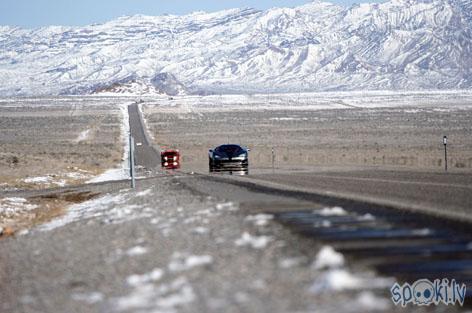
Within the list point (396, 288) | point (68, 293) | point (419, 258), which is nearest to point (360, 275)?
point (396, 288)

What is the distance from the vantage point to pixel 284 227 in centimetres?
1175

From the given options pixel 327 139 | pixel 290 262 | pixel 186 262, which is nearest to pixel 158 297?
pixel 186 262

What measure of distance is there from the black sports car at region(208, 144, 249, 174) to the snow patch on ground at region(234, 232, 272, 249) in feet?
74.2

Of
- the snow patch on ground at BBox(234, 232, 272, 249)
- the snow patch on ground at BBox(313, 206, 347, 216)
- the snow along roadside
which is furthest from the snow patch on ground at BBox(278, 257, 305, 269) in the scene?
the snow along roadside

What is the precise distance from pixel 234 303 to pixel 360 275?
4.84 ft

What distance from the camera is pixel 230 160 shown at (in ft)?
111

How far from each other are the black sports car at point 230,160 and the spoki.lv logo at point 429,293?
25.7 m

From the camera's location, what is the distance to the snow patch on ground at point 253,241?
10282 millimetres

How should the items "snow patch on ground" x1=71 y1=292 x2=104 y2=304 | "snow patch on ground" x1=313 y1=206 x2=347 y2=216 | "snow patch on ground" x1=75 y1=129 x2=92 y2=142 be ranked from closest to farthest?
1. "snow patch on ground" x1=71 y1=292 x2=104 y2=304
2. "snow patch on ground" x1=313 y1=206 x2=347 y2=216
3. "snow patch on ground" x1=75 y1=129 x2=92 y2=142

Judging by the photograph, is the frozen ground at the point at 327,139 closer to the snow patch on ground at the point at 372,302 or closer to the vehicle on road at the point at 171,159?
the vehicle on road at the point at 171,159

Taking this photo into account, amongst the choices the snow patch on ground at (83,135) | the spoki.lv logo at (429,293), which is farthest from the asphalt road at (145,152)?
the spoki.lv logo at (429,293)

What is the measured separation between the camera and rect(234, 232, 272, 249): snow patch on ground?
1028 centimetres

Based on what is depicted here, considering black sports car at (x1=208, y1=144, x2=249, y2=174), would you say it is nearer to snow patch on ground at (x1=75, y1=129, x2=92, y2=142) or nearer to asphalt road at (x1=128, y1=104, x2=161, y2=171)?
asphalt road at (x1=128, y1=104, x2=161, y2=171)

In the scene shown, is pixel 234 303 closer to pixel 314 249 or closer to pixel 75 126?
pixel 314 249
